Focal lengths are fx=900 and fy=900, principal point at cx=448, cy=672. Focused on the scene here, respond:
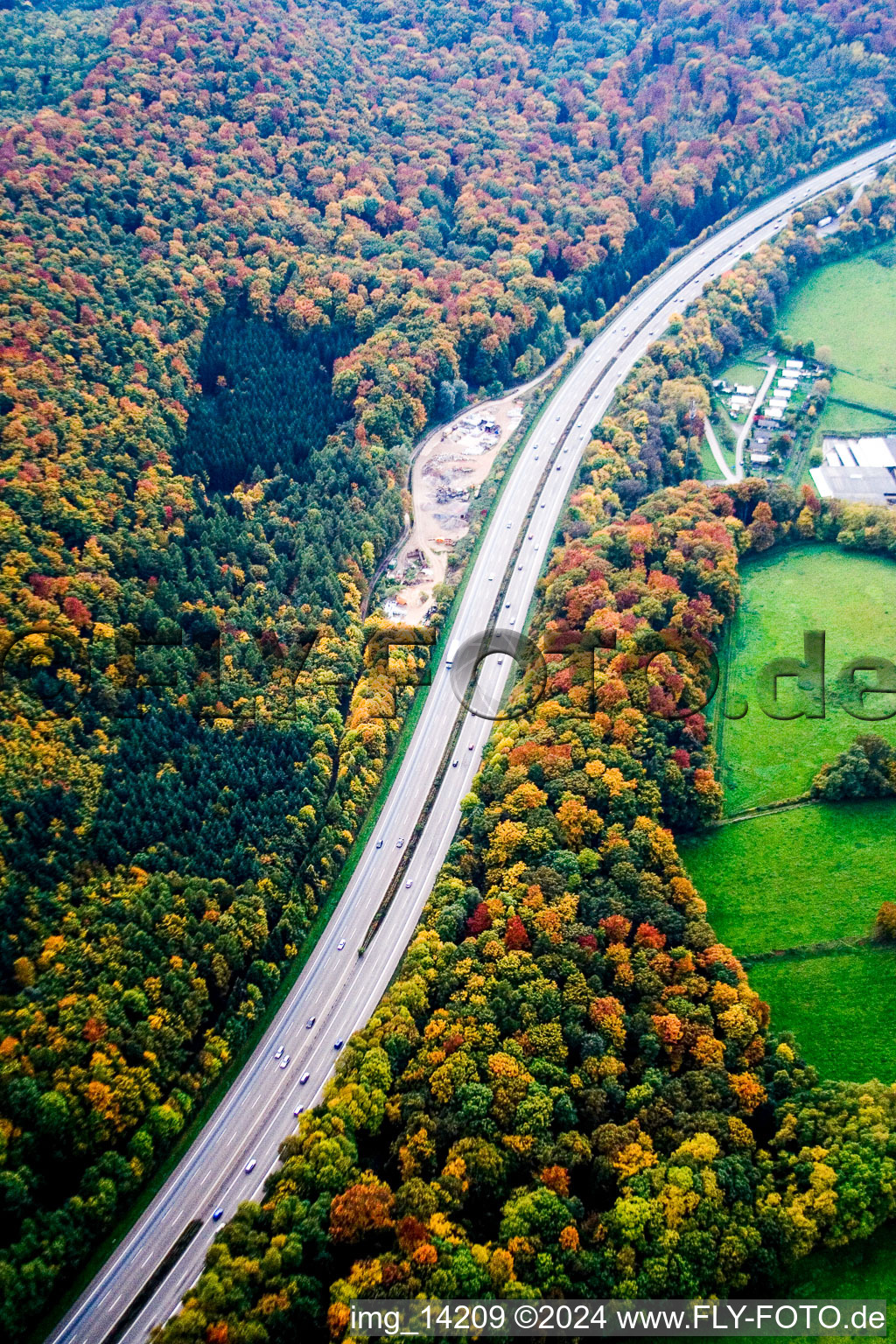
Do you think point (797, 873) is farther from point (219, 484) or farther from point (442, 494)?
point (219, 484)

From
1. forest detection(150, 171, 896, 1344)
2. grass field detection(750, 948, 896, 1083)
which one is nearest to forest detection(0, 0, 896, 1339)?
forest detection(150, 171, 896, 1344)

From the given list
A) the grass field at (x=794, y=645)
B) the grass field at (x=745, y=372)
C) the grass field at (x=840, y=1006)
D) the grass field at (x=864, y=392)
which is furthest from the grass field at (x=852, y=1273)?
the grass field at (x=745, y=372)

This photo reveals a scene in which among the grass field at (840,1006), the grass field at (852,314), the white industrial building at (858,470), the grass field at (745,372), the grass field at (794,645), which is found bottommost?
the grass field at (840,1006)

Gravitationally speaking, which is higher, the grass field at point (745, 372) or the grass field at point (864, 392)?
the grass field at point (745, 372)

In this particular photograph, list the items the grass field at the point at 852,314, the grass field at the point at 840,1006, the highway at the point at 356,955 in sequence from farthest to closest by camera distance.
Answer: the grass field at the point at 852,314, the grass field at the point at 840,1006, the highway at the point at 356,955

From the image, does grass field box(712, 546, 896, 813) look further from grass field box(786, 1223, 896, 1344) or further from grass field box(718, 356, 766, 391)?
grass field box(718, 356, 766, 391)

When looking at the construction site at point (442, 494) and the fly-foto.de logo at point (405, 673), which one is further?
the construction site at point (442, 494)

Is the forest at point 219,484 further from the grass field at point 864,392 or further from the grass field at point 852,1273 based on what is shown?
the grass field at point 864,392
